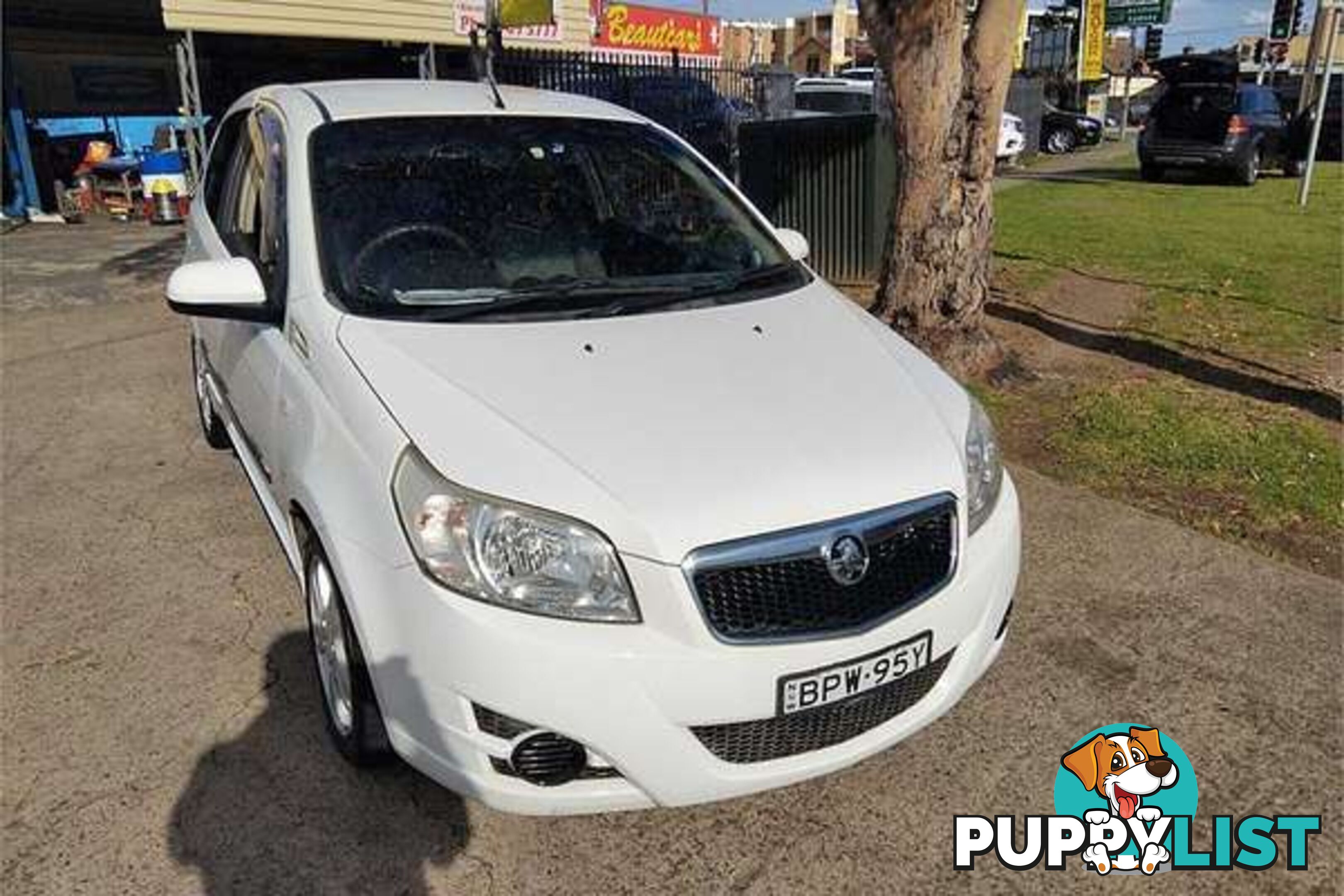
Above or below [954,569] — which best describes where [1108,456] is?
below

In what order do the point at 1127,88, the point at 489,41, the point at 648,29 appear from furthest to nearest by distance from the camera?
the point at 1127,88 < the point at 648,29 < the point at 489,41

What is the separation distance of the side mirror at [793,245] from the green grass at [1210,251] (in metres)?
4.38

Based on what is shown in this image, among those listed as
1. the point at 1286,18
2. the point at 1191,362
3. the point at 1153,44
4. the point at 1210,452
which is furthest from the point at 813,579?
the point at 1153,44

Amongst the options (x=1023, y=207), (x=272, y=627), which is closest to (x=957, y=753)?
(x=272, y=627)

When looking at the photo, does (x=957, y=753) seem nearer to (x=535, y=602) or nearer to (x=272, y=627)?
(x=535, y=602)

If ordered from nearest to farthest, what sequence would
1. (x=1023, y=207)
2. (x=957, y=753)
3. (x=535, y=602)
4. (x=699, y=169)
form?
1. (x=535, y=602)
2. (x=957, y=753)
3. (x=699, y=169)
4. (x=1023, y=207)

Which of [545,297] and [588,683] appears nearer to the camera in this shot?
[588,683]

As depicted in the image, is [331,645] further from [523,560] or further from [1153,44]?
[1153,44]

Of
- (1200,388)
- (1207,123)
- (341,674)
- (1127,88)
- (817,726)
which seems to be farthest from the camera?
(1127,88)

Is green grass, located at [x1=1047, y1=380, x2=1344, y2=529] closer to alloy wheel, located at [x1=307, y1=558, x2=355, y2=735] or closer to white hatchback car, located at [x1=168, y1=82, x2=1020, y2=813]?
white hatchback car, located at [x1=168, y1=82, x2=1020, y2=813]

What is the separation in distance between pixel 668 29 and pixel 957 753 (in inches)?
1006

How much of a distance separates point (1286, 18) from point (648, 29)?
21.0 metres

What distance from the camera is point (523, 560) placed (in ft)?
6.91

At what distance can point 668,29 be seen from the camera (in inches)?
1013
